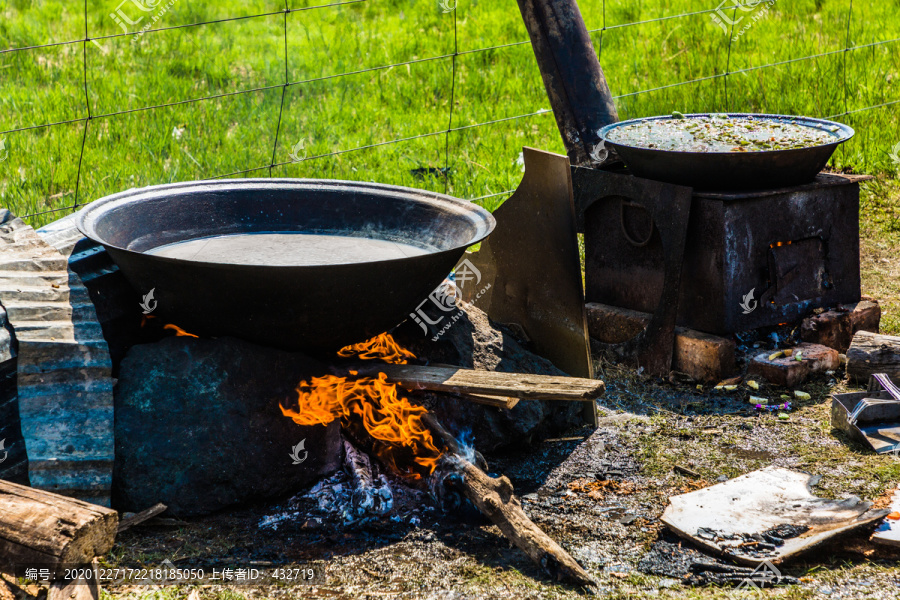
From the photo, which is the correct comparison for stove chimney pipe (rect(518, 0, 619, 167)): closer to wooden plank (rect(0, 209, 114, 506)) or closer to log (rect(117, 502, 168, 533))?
wooden plank (rect(0, 209, 114, 506))

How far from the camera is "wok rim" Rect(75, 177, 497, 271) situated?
298 centimetres

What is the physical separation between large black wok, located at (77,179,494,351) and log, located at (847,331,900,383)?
208 cm

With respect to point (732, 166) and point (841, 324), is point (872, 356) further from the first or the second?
point (732, 166)

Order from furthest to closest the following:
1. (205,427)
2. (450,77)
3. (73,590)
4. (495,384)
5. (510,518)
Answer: (450,77) → (495,384) → (205,427) → (510,518) → (73,590)

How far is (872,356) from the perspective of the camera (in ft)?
13.8

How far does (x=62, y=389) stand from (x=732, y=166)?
3040 millimetres

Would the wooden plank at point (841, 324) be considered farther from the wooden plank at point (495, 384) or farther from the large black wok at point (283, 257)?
the large black wok at point (283, 257)

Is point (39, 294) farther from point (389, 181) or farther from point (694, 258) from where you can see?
point (389, 181)

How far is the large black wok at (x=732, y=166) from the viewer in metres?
4.11

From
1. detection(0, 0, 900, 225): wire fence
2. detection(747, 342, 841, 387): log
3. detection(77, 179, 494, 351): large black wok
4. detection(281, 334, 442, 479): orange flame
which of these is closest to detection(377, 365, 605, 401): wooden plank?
detection(281, 334, 442, 479): orange flame

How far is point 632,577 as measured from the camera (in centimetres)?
279

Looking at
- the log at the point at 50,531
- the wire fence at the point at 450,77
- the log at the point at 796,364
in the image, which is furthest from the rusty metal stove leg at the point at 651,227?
the log at the point at 50,531

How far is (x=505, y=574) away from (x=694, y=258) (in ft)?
6.98

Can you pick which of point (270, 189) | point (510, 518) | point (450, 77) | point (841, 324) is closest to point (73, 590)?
point (510, 518)
